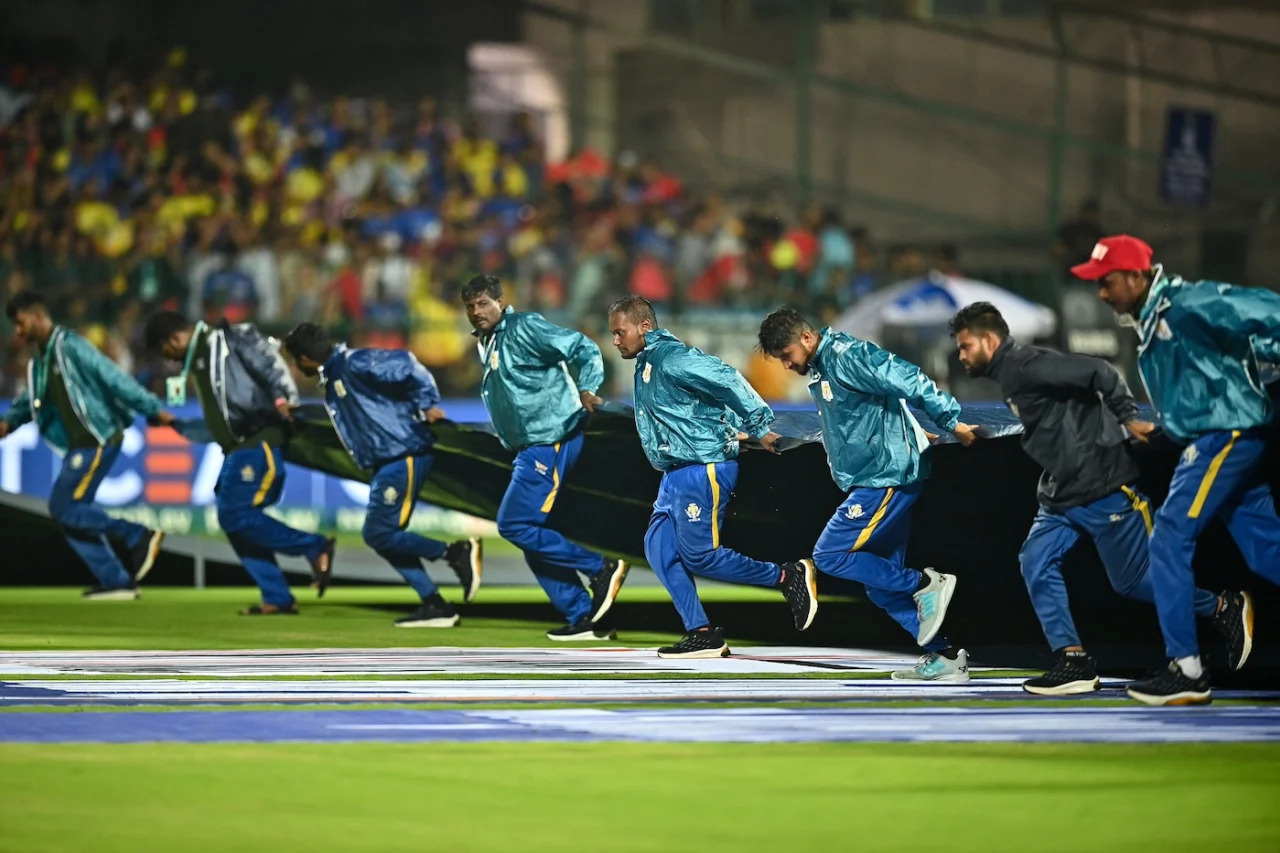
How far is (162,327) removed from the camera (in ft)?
45.4

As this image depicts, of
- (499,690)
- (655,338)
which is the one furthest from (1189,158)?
(499,690)

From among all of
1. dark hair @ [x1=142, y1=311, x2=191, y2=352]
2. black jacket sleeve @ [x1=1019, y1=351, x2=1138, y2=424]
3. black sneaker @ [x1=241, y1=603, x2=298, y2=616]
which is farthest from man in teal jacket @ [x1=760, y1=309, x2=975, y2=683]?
dark hair @ [x1=142, y1=311, x2=191, y2=352]

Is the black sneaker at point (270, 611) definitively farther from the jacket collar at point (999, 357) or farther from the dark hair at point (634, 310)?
the jacket collar at point (999, 357)

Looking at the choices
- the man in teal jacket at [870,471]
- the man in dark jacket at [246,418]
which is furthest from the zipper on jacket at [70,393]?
the man in teal jacket at [870,471]

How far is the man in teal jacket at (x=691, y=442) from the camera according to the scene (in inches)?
423

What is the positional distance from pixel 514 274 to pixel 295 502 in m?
4.98

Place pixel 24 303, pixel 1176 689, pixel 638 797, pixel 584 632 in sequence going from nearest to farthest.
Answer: pixel 638 797 < pixel 1176 689 < pixel 584 632 < pixel 24 303

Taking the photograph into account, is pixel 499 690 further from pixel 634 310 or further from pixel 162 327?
pixel 162 327

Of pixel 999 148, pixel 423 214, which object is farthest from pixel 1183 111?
pixel 423 214

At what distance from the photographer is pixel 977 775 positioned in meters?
7.31

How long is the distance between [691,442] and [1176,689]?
2930 mm

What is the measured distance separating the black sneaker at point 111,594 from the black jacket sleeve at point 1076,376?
8.14 m

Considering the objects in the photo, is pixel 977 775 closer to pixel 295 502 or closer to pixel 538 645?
pixel 538 645

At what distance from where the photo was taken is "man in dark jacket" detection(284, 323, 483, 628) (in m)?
13.0
